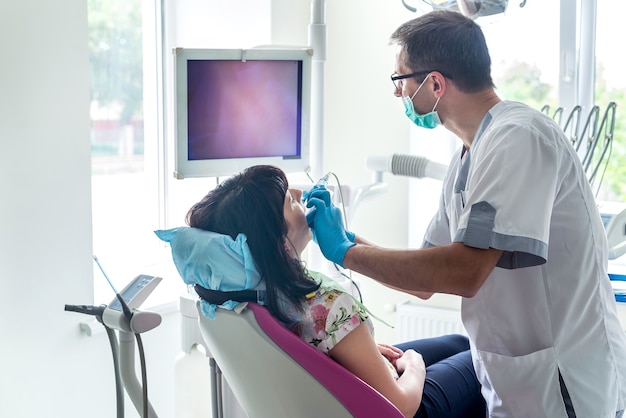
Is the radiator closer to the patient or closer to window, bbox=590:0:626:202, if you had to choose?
window, bbox=590:0:626:202

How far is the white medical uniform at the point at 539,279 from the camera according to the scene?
4.69ft

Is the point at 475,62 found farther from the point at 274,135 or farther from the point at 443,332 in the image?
the point at 443,332

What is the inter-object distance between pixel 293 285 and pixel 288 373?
0.19 metres

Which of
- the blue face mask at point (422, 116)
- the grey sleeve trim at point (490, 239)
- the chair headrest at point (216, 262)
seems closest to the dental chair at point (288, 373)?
the chair headrest at point (216, 262)

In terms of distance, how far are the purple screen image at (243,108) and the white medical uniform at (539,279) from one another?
74 centimetres

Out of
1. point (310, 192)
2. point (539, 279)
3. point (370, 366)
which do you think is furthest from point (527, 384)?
point (310, 192)

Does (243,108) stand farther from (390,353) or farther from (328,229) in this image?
(390,353)

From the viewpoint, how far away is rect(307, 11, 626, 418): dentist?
1.44 meters

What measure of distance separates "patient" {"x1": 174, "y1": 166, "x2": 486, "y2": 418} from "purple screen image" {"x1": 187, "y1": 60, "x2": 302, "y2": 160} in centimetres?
50

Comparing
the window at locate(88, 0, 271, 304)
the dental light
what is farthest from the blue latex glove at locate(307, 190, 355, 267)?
the window at locate(88, 0, 271, 304)

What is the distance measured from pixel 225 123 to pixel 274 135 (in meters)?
0.16

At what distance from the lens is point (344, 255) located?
161 centimetres

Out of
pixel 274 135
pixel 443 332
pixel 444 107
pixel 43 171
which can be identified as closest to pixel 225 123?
pixel 274 135

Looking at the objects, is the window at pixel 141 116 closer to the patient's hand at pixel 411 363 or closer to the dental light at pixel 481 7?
the dental light at pixel 481 7
